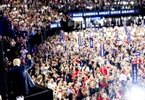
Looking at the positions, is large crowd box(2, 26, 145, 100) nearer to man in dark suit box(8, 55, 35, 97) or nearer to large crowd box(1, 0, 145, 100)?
large crowd box(1, 0, 145, 100)

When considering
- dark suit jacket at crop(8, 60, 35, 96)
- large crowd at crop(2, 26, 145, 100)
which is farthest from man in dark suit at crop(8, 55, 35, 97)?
large crowd at crop(2, 26, 145, 100)

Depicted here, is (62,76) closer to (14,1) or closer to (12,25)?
(12,25)

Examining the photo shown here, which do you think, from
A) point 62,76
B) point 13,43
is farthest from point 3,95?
point 13,43

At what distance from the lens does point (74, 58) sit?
14375mm

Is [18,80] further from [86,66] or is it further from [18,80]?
[86,66]

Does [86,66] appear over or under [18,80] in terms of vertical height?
under

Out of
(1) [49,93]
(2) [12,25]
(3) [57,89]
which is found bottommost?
(3) [57,89]

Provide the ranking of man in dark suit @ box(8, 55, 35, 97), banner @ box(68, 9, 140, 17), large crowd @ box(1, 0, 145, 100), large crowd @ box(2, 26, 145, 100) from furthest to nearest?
banner @ box(68, 9, 140, 17) → large crowd @ box(1, 0, 145, 100) → large crowd @ box(2, 26, 145, 100) → man in dark suit @ box(8, 55, 35, 97)

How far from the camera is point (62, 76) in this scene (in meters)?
11.9

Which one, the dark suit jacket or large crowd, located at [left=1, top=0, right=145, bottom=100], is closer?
the dark suit jacket

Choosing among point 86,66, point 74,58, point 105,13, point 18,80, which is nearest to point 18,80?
point 18,80

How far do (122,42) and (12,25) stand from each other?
6.85 meters

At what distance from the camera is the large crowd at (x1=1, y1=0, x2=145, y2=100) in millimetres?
10453

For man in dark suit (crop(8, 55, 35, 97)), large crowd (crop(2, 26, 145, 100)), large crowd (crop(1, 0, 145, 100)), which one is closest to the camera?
man in dark suit (crop(8, 55, 35, 97))
